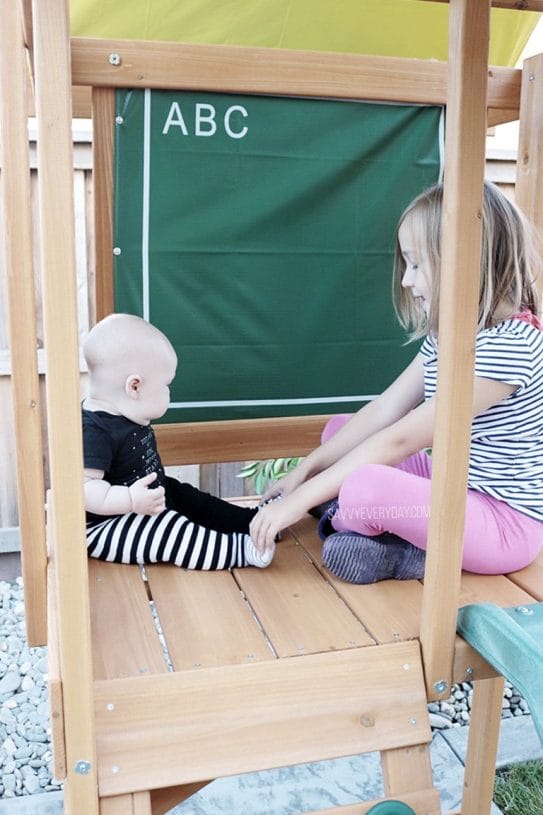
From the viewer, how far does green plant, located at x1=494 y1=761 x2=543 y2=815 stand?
8.26 ft

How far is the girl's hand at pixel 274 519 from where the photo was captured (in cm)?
170

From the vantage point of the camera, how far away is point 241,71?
7.33ft

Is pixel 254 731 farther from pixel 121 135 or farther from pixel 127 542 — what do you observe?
pixel 121 135

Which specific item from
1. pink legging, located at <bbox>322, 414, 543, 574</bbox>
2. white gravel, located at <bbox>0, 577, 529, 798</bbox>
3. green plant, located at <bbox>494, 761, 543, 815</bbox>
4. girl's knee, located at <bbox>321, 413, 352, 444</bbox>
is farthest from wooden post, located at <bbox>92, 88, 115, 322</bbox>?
green plant, located at <bbox>494, 761, 543, 815</bbox>

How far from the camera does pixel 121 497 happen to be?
1.75m

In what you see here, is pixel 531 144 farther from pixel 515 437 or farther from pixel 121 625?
pixel 121 625

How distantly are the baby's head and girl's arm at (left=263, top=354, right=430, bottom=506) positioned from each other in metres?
Result: 0.46

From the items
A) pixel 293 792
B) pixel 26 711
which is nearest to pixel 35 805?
pixel 26 711

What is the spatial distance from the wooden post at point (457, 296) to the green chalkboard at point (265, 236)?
4.01 ft

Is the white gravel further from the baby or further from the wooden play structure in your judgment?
the baby

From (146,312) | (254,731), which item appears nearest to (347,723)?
(254,731)

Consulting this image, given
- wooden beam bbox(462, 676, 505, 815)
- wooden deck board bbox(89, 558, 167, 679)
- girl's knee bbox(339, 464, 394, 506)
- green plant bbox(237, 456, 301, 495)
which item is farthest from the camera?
green plant bbox(237, 456, 301, 495)

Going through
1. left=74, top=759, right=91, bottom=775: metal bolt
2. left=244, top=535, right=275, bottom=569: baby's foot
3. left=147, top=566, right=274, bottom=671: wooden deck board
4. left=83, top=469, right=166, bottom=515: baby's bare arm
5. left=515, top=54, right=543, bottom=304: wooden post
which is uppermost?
left=515, top=54, right=543, bottom=304: wooden post

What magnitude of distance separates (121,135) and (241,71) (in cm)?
37
